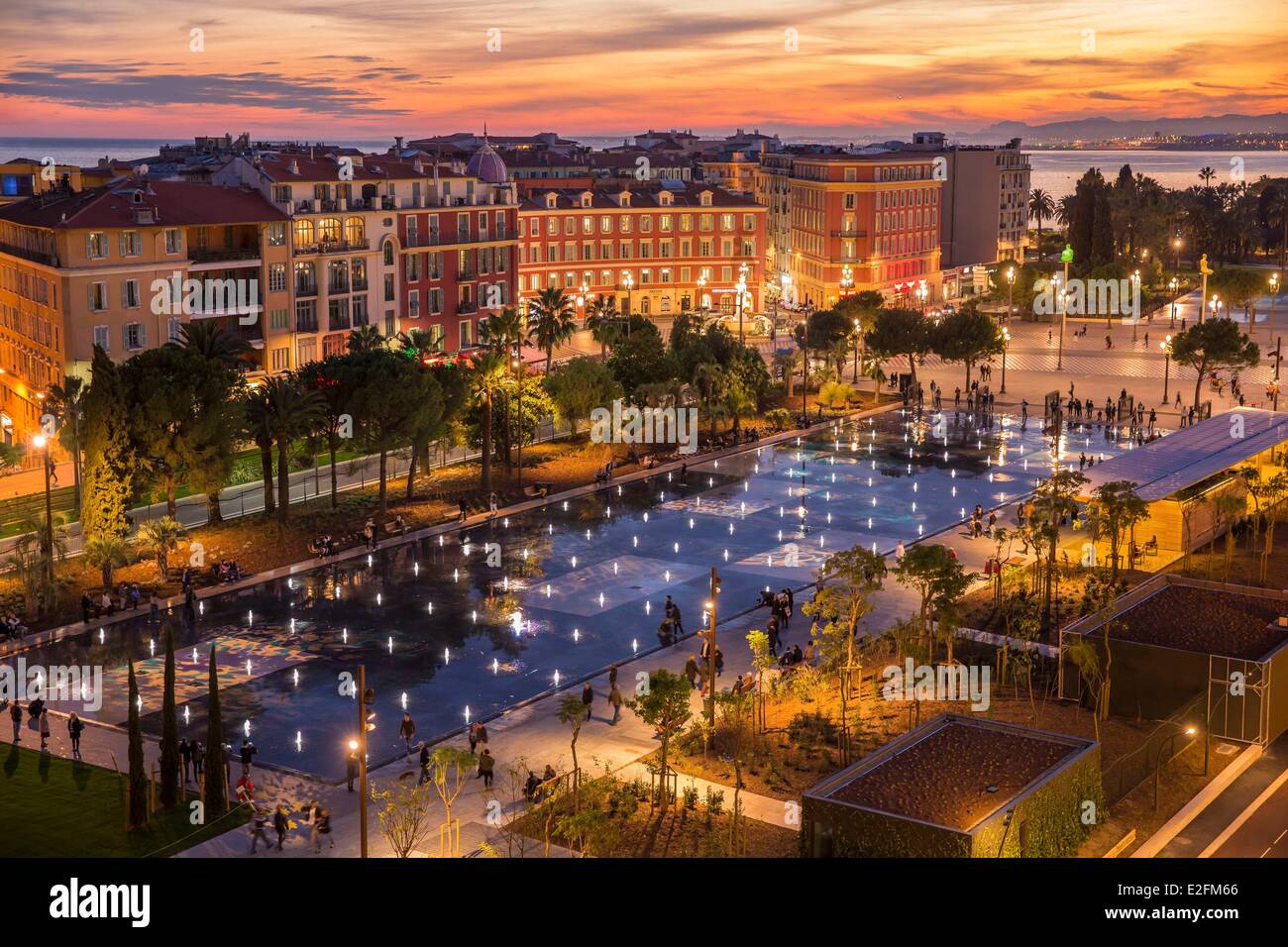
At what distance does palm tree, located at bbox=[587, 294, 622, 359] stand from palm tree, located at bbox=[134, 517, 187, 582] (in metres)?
37.6

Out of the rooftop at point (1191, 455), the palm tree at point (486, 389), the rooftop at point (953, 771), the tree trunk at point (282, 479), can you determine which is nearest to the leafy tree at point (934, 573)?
the rooftop at point (953, 771)

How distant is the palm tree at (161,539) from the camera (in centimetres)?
4797

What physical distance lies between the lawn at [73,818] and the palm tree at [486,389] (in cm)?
3055

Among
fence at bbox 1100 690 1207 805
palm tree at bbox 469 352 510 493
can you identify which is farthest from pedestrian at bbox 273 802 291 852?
palm tree at bbox 469 352 510 493

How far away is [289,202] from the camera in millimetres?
80500

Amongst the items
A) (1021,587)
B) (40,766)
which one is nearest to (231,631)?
(40,766)

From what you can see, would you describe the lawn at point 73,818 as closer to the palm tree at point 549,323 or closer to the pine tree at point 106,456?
the pine tree at point 106,456

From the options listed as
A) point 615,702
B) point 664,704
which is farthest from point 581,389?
point 664,704

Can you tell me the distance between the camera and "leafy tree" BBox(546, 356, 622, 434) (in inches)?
2827

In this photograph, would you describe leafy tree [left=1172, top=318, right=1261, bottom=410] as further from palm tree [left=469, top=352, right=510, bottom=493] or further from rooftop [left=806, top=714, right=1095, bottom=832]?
rooftop [left=806, top=714, right=1095, bottom=832]
